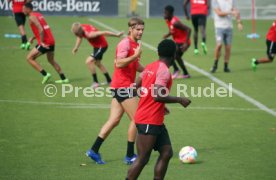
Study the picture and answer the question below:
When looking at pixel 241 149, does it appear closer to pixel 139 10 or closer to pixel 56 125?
pixel 56 125

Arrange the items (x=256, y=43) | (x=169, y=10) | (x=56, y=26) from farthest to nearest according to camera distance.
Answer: (x=56, y=26) → (x=256, y=43) → (x=169, y=10)

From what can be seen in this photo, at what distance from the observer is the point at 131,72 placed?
1230 cm

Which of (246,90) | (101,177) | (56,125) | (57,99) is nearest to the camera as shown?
(101,177)

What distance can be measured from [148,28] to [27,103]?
58.5ft

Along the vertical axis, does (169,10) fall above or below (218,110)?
above

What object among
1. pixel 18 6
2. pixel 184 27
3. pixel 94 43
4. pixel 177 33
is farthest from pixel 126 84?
pixel 18 6

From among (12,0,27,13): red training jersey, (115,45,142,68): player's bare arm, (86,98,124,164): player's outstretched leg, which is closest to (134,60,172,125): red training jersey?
(115,45,142,68): player's bare arm

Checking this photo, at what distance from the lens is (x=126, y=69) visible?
1225cm

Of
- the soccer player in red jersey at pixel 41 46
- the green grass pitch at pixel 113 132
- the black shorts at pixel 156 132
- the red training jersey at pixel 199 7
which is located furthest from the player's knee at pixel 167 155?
the red training jersey at pixel 199 7

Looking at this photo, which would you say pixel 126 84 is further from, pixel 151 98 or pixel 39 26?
pixel 39 26

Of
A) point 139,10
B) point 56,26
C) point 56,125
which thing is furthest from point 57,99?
point 139,10

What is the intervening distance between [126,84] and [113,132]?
9.40 feet

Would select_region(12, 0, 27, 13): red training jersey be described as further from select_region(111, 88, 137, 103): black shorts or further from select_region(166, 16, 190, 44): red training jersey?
select_region(111, 88, 137, 103): black shorts

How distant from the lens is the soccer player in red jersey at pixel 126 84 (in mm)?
11938
